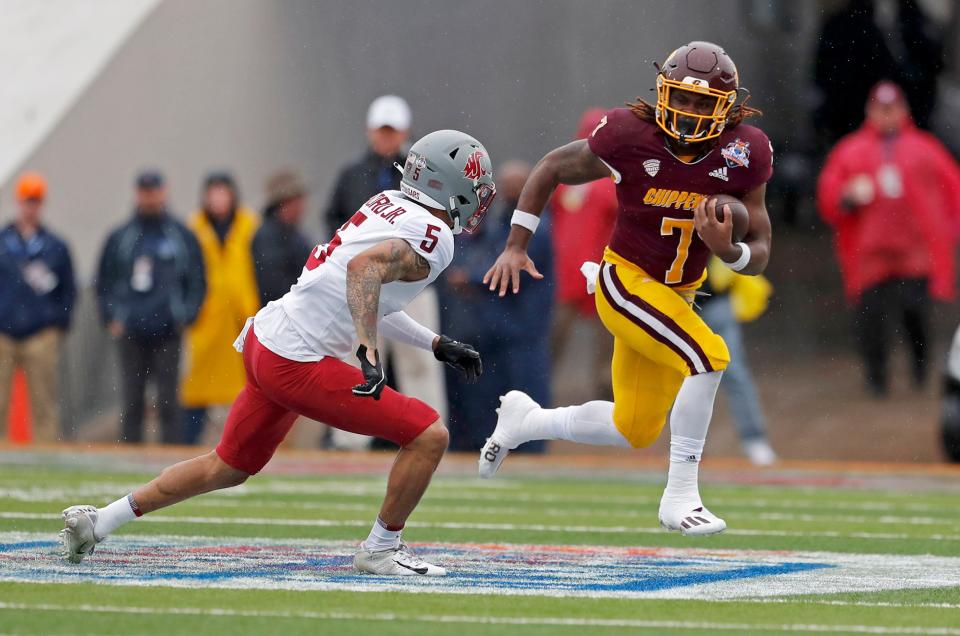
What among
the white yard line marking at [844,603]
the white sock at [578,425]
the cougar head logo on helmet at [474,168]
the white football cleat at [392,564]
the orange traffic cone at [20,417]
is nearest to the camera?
the white yard line marking at [844,603]

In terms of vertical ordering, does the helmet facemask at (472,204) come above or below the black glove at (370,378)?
above

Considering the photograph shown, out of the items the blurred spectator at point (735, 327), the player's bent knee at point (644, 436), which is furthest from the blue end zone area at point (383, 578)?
the blurred spectator at point (735, 327)

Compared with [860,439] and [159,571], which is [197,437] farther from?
[159,571]

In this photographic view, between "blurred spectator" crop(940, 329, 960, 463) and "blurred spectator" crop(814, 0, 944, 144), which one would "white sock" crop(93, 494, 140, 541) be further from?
"blurred spectator" crop(814, 0, 944, 144)

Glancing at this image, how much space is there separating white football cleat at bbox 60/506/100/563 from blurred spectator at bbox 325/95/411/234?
205 inches

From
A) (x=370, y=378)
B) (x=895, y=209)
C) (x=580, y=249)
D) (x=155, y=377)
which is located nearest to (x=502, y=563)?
(x=370, y=378)

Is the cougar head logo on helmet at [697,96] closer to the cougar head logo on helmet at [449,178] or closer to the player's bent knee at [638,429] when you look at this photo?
the cougar head logo on helmet at [449,178]

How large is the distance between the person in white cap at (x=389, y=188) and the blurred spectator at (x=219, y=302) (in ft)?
5.65

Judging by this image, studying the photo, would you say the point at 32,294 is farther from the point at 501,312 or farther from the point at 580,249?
the point at 580,249

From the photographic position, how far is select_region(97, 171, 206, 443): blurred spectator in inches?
536

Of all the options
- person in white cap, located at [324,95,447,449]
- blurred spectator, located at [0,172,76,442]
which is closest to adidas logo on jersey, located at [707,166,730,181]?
person in white cap, located at [324,95,447,449]

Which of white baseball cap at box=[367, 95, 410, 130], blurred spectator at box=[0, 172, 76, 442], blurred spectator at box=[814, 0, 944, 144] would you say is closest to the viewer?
white baseball cap at box=[367, 95, 410, 130]

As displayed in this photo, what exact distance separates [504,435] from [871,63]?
7.32 metres

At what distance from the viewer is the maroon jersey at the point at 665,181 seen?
24.6ft
